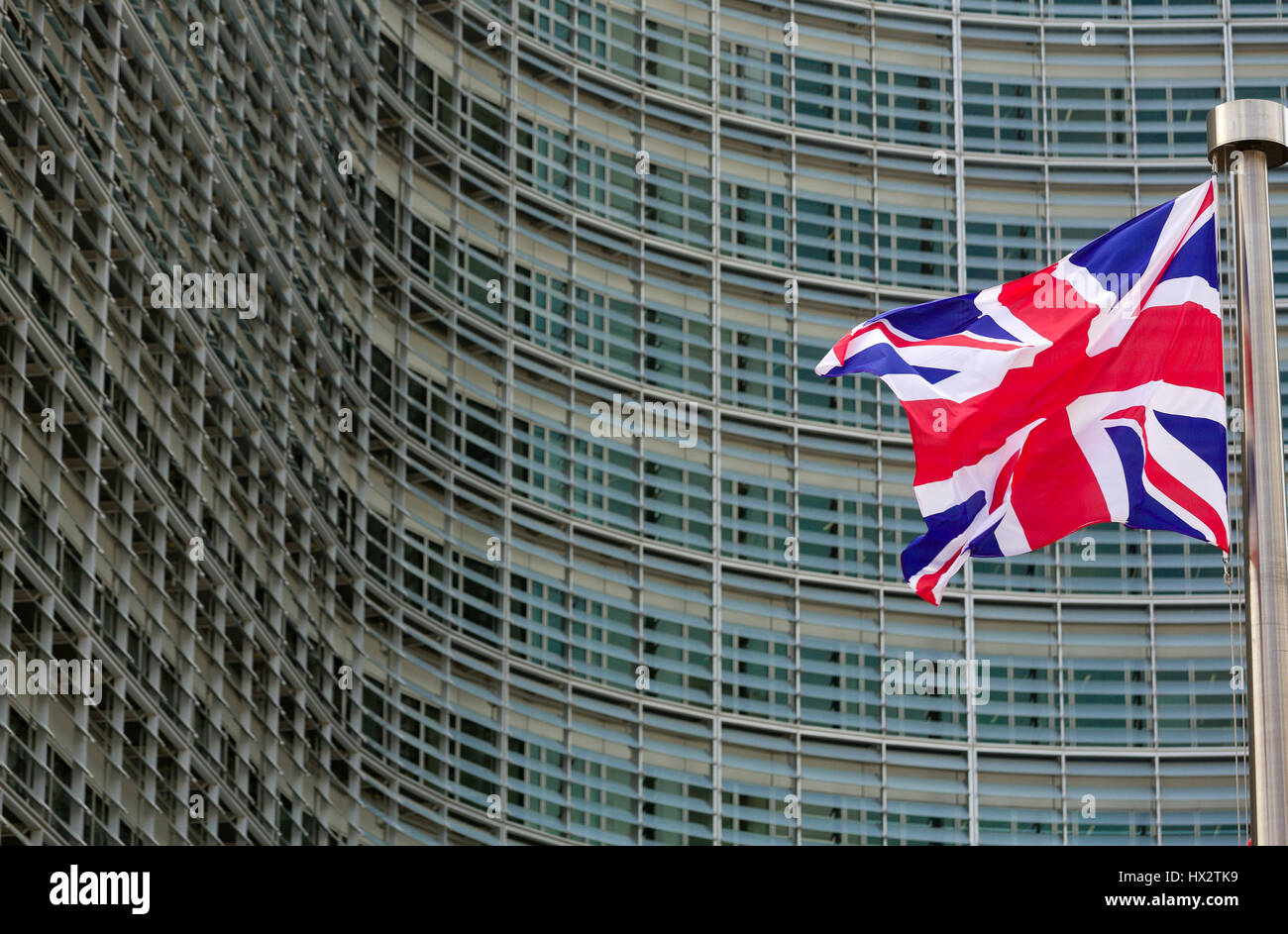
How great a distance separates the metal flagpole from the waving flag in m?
1.27

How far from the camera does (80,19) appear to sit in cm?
3256

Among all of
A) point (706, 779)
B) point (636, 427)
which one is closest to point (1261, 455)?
point (706, 779)

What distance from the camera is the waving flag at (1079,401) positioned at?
14008mm

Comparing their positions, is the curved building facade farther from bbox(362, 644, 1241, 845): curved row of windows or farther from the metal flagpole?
the metal flagpole

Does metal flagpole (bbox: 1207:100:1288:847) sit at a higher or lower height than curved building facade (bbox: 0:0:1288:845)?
lower

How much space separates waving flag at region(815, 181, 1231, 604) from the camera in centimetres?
1401

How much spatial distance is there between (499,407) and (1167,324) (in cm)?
3942

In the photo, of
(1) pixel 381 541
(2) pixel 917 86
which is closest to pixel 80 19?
(1) pixel 381 541

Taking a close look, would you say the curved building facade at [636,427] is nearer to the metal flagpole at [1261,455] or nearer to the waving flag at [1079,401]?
the waving flag at [1079,401]

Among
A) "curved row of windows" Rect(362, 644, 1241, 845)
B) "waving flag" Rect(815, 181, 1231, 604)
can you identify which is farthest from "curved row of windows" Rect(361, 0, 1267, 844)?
"waving flag" Rect(815, 181, 1231, 604)

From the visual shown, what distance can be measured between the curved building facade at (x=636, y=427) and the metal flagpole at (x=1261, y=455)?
24881mm

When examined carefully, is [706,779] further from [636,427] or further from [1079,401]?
[1079,401]

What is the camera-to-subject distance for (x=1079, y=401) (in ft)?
47.0

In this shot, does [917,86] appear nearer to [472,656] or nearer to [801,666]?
[801,666]
